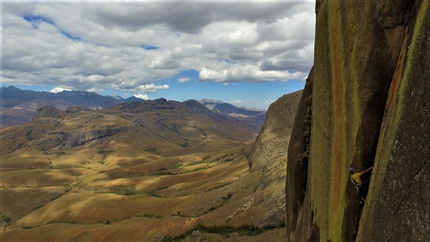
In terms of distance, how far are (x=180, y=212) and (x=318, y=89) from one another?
5666 centimetres

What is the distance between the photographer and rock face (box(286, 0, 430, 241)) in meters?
8.86

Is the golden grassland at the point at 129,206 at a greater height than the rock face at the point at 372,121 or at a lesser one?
lesser

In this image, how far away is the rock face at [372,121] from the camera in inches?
349

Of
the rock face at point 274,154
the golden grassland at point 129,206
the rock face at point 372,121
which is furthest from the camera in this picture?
the golden grassland at point 129,206

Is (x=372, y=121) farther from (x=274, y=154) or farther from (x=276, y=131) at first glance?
(x=276, y=131)

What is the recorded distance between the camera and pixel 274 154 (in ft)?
269

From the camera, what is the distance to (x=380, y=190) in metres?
10.6

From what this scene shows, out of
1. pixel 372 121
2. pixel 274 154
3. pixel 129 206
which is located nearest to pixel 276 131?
pixel 274 154

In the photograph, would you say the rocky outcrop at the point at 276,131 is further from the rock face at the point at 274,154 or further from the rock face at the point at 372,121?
the rock face at the point at 372,121

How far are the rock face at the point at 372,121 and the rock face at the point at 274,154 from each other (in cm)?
2770

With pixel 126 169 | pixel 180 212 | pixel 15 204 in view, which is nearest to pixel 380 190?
pixel 180 212

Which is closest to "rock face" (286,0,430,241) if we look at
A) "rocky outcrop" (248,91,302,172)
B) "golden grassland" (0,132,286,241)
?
"golden grassland" (0,132,286,241)

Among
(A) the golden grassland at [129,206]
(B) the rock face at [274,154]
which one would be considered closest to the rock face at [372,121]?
(B) the rock face at [274,154]

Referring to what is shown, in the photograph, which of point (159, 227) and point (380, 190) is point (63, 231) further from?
point (380, 190)
